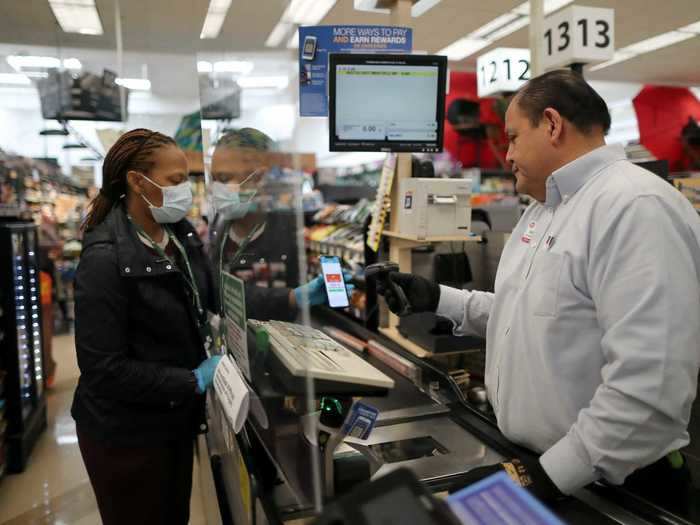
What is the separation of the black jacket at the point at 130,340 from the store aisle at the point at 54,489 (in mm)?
1698

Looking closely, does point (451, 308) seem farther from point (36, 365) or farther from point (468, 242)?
point (36, 365)

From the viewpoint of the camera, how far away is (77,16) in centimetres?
712

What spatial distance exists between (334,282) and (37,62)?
9.39 m

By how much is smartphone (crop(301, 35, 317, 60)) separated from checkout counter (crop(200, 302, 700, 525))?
149cm

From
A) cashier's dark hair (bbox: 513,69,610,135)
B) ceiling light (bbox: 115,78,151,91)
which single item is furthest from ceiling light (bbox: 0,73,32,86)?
cashier's dark hair (bbox: 513,69,610,135)

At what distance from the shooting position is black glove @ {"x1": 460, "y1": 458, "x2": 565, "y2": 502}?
3.69 feet

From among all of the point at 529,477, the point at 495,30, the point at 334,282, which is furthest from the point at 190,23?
the point at 529,477

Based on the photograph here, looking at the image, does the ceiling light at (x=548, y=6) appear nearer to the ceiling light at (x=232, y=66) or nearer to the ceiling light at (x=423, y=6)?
the ceiling light at (x=423, y=6)

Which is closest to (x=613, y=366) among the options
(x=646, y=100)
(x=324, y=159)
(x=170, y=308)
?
(x=170, y=308)

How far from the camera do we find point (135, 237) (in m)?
1.57

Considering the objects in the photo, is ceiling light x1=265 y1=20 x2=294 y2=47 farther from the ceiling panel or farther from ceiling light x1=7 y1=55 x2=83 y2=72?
the ceiling panel

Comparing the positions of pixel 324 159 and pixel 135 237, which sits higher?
pixel 324 159

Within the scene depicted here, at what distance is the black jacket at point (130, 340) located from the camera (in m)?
1.49

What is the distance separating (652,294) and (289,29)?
85 cm
